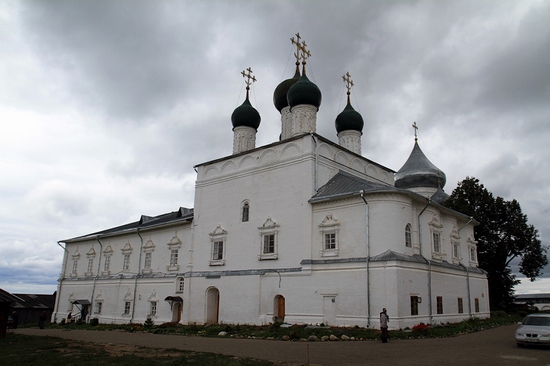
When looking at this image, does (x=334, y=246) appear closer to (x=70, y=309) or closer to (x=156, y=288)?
(x=156, y=288)

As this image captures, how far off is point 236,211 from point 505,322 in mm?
13166

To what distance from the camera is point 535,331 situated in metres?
11.1

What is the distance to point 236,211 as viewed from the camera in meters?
21.2

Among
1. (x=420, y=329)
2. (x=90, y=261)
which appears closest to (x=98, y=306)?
(x=90, y=261)

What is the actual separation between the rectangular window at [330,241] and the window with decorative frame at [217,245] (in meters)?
5.62

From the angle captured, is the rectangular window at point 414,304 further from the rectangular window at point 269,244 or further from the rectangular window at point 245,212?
the rectangular window at point 245,212

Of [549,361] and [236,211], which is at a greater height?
[236,211]

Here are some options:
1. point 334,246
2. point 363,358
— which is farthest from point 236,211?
point 363,358

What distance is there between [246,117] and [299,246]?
342 inches

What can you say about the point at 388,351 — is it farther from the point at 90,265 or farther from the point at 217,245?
the point at 90,265

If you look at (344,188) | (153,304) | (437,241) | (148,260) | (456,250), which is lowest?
(153,304)

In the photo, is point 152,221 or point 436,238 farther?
point 152,221

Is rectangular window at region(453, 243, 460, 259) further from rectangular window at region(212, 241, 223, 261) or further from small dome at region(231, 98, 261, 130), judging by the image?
small dome at region(231, 98, 261, 130)

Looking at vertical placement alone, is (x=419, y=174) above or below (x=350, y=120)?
below
